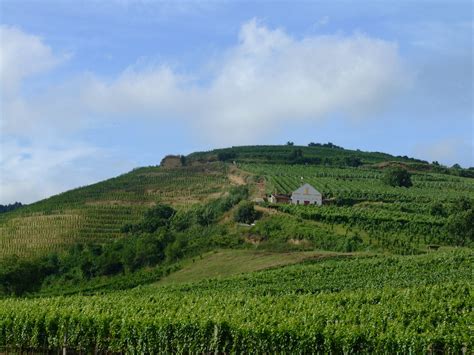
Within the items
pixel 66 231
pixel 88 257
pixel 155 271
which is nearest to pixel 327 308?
pixel 155 271

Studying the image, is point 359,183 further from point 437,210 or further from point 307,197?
point 437,210

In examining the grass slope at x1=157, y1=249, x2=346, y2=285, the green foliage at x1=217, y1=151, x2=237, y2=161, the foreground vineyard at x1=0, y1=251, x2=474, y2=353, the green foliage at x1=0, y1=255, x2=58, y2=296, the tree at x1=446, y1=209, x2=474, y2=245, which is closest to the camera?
the foreground vineyard at x1=0, y1=251, x2=474, y2=353

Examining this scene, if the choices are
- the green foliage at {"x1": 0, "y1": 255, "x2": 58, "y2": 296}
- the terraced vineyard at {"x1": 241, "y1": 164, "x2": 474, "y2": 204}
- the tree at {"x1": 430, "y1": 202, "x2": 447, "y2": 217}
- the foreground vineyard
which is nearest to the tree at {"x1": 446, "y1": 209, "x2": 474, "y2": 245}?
the tree at {"x1": 430, "y1": 202, "x2": 447, "y2": 217}

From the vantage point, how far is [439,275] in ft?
167

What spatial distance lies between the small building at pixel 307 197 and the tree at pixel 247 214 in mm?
10385

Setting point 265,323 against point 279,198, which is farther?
point 279,198

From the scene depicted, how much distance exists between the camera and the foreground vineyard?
89.8 feet

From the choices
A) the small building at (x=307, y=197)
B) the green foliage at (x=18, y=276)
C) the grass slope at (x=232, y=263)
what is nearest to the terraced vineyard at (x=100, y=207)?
the green foliage at (x=18, y=276)

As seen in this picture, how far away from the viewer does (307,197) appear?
93250 millimetres

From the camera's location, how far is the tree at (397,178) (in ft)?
365

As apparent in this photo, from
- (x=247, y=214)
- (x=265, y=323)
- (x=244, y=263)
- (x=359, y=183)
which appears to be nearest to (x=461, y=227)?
(x=244, y=263)

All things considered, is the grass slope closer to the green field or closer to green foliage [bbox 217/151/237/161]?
the green field

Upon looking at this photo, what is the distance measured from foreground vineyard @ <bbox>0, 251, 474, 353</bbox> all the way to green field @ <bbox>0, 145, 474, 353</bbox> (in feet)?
0.25

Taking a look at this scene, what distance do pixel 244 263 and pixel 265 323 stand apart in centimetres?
3470
